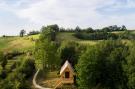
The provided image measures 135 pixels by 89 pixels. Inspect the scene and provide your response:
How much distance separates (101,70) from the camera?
83875mm

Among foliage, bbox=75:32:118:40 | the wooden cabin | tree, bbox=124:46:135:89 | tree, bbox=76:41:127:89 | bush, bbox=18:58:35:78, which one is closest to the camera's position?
tree, bbox=124:46:135:89


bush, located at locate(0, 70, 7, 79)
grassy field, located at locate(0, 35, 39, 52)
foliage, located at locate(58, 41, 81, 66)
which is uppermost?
foliage, located at locate(58, 41, 81, 66)

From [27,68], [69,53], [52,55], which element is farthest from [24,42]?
[52,55]

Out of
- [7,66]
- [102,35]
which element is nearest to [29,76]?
[7,66]

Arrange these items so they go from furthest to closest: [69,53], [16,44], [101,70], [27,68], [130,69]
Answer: [16,44], [69,53], [27,68], [101,70], [130,69]

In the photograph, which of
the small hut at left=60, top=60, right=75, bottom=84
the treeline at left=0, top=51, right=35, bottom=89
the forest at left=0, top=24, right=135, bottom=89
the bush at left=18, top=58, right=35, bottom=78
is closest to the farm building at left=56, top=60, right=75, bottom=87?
the small hut at left=60, top=60, right=75, bottom=84

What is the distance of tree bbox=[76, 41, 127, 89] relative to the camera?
82.1 m

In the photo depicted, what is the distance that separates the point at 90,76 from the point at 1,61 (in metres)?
33.1

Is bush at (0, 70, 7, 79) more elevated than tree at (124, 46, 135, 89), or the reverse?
tree at (124, 46, 135, 89)

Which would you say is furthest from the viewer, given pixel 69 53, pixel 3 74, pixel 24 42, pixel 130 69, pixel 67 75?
pixel 24 42

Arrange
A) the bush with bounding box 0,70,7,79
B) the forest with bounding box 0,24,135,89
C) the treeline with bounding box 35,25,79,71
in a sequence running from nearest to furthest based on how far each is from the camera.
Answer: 1. the forest with bounding box 0,24,135,89
2. the bush with bounding box 0,70,7,79
3. the treeline with bounding box 35,25,79,71

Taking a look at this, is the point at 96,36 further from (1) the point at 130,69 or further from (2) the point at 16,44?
(1) the point at 130,69

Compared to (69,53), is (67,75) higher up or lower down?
lower down

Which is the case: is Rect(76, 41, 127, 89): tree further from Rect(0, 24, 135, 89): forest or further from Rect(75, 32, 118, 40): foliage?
Rect(75, 32, 118, 40): foliage
